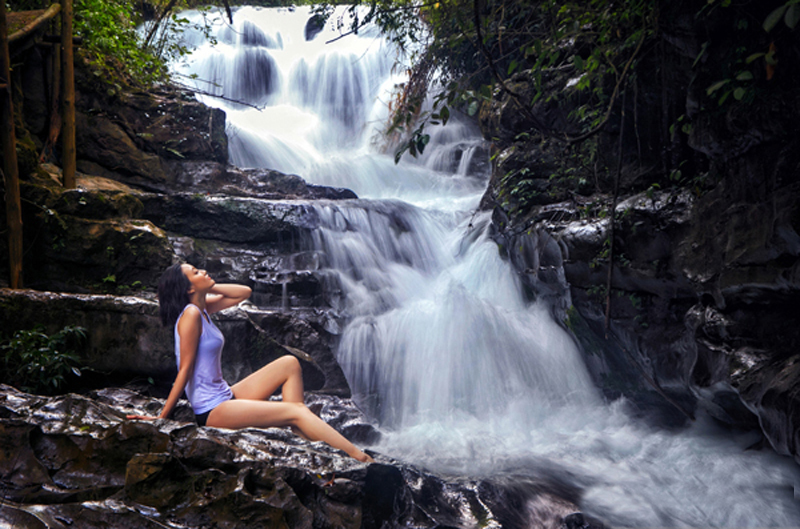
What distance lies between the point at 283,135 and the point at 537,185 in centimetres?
891

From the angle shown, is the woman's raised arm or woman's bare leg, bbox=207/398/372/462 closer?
woman's bare leg, bbox=207/398/372/462

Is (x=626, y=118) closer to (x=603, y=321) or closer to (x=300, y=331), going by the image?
(x=603, y=321)

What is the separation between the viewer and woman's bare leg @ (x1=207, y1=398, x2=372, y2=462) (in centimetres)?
309

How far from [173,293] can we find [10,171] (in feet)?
8.06

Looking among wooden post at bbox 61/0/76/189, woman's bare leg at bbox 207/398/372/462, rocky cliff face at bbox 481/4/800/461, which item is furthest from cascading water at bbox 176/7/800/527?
wooden post at bbox 61/0/76/189

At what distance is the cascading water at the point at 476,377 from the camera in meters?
3.87

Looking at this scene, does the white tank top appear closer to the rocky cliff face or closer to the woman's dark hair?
the woman's dark hair

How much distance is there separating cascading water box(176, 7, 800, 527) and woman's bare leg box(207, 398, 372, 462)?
60.8 inches

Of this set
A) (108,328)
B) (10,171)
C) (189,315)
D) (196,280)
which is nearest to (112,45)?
(10,171)

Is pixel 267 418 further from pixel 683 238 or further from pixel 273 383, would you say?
pixel 683 238

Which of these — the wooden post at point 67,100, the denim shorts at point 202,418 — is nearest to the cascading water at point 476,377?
the denim shorts at point 202,418

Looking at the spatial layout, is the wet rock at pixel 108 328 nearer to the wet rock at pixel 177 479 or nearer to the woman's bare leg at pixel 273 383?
the wet rock at pixel 177 479

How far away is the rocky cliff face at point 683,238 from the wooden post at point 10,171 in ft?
17.3

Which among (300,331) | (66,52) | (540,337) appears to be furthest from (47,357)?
(540,337)
